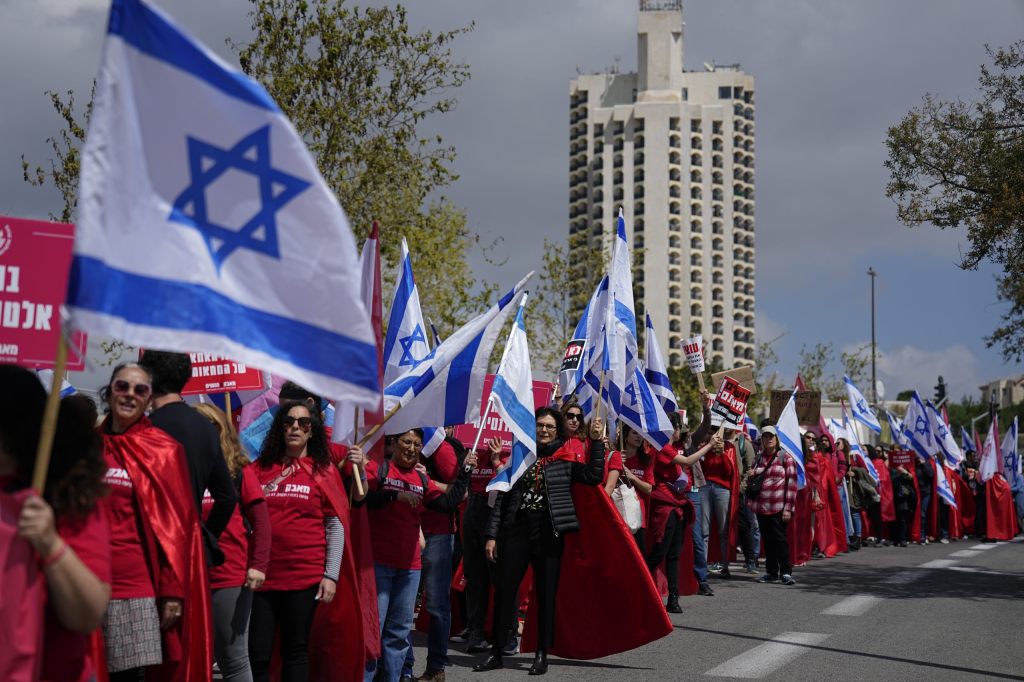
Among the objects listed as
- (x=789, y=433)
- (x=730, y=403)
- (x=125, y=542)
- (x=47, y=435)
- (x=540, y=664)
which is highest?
(x=730, y=403)

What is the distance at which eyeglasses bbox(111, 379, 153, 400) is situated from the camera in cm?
524

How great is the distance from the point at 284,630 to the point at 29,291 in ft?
7.10

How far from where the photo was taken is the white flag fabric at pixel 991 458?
95.6 ft

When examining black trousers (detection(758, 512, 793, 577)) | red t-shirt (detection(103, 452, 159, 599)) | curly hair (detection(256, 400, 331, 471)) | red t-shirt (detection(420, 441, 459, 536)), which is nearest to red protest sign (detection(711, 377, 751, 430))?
black trousers (detection(758, 512, 793, 577))

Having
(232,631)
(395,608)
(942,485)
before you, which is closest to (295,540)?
(232,631)

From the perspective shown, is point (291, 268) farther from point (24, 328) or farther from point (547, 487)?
point (547, 487)

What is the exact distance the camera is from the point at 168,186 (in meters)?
4.01

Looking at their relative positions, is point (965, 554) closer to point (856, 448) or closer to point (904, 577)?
point (856, 448)

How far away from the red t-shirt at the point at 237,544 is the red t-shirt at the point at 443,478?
269 cm

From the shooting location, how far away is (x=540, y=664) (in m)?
9.52

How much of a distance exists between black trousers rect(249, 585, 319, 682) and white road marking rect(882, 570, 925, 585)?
38.5ft

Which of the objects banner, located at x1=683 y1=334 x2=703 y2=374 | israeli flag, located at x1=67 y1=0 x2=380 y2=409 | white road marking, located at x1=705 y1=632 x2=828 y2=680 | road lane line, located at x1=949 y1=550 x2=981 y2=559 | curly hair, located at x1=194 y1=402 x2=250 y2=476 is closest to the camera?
israeli flag, located at x1=67 y1=0 x2=380 y2=409

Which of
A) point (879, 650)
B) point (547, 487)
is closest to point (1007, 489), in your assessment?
point (879, 650)

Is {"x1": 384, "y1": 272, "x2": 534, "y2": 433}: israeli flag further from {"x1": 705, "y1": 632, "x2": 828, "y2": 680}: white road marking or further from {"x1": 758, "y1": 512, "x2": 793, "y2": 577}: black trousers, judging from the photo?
{"x1": 758, "y1": 512, "x2": 793, "y2": 577}: black trousers
